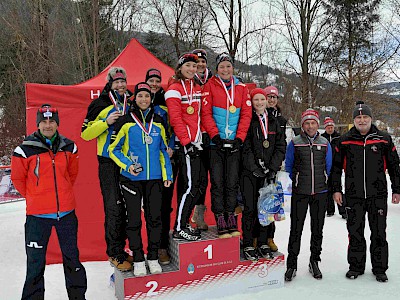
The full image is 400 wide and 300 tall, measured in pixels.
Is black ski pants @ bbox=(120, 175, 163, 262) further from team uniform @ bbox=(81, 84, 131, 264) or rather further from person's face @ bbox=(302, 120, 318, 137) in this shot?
person's face @ bbox=(302, 120, 318, 137)

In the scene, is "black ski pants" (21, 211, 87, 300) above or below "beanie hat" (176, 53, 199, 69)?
below

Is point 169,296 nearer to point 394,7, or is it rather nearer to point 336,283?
point 336,283

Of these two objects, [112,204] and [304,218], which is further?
[304,218]

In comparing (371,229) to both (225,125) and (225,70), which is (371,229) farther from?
(225,70)

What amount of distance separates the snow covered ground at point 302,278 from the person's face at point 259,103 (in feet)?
6.53

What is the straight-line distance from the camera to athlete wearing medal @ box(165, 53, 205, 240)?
3867 mm

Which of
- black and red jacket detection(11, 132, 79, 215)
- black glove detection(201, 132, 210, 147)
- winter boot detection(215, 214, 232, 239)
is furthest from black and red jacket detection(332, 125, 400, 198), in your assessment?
black and red jacket detection(11, 132, 79, 215)

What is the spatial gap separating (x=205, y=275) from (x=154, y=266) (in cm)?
57

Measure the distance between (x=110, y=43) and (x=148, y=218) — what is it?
1873 centimetres

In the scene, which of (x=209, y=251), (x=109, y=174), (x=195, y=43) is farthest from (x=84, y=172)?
(x=195, y=43)

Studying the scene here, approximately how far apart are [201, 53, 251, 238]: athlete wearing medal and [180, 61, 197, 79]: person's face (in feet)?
0.77

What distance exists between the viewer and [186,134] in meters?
3.84

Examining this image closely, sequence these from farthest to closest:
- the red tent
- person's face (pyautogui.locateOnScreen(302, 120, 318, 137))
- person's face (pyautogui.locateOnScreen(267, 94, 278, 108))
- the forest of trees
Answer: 1. the forest of trees
2. the red tent
3. person's face (pyautogui.locateOnScreen(267, 94, 278, 108))
4. person's face (pyautogui.locateOnScreen(302, 120, 318, 137))

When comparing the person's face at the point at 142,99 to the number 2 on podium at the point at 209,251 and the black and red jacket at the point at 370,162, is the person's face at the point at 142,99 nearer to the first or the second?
the number 2 on podium at the point at 209,251
